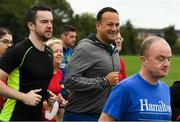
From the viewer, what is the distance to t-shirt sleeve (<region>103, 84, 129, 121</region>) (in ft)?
15.2

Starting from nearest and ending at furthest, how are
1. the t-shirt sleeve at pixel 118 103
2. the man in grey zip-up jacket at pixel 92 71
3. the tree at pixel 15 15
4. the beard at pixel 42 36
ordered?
1. the t-shirt sleeve at pixel 118 103
2. the beard at pixel 42 36
3. the man in grey zip-up jacket at pixel 92 71
4. the tree at pixel 15 15

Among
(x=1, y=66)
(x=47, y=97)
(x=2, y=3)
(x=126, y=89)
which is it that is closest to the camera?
(x=126, y=89)

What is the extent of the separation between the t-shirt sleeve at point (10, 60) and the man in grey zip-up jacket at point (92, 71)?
0.84 metres

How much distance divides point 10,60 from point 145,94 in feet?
5.72

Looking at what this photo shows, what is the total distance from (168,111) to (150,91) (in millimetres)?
249

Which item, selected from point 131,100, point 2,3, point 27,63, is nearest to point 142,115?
point 131,100

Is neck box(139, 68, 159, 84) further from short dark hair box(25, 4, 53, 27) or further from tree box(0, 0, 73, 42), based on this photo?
tree box(0, 0, 73, 42)

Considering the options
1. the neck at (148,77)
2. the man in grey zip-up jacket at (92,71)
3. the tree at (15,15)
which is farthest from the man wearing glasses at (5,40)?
the tree at (15,15)

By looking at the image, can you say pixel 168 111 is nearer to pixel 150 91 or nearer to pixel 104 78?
pixel 150 91

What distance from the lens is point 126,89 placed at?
464cm

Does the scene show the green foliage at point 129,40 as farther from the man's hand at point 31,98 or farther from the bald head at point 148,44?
the bald head at point 148,44

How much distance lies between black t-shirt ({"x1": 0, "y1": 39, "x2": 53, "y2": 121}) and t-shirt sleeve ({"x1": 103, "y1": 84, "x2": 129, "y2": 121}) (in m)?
1.53

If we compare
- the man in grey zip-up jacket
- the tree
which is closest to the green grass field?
the man in grey zip-up jacket

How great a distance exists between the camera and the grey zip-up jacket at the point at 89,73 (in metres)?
6.48
